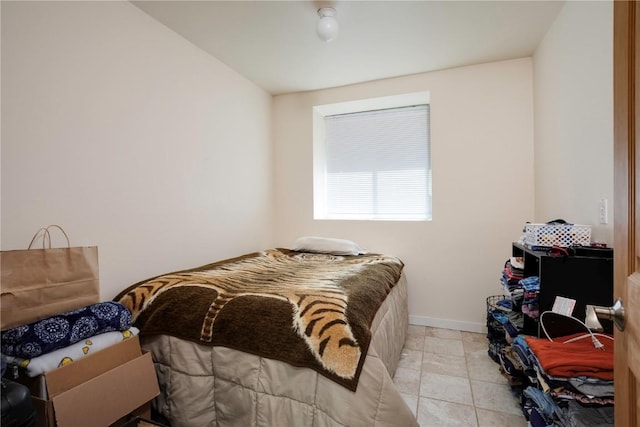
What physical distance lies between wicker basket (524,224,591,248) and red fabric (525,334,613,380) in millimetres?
505

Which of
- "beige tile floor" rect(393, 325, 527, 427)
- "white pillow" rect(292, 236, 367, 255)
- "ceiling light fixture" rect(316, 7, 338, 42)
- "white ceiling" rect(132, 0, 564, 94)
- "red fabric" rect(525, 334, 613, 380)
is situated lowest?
"beige tile floor" rect(393, 325, 527, 427)

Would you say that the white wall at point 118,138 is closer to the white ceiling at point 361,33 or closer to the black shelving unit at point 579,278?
the white ceiling at point 361,33

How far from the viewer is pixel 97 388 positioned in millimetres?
1228

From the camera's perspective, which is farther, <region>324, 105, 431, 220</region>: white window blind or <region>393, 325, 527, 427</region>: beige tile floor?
<region>324, 105, 431, 220</region>: white window blind

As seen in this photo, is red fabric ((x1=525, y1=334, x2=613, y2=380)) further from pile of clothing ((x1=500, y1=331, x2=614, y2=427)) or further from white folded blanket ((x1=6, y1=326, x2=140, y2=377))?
white folded blanket ((x1=6, y1=326, x2=140, y2=377))

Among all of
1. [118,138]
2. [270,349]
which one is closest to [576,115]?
[270,349]

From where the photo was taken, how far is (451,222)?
2850mm

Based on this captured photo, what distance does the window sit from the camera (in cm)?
318

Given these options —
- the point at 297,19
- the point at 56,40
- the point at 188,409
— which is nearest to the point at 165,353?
the point at 188,409

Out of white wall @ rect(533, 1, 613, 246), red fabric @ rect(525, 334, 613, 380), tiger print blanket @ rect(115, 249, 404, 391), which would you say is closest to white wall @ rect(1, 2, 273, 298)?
tiger print blanket @ rect(115, 249, 404, 391)

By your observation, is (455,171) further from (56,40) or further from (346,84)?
(56,40)

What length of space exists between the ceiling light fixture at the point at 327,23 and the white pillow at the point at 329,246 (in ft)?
5.66

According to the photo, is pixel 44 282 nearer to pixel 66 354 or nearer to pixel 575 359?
pixel 66 354

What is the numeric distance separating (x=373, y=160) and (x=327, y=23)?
65.0 inches
